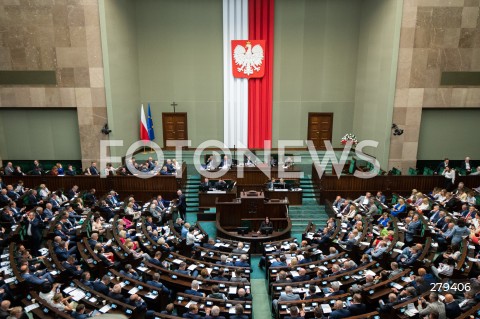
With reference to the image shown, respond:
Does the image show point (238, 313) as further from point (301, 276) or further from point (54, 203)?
point (54, 203)

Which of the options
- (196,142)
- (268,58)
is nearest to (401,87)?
(268,58)

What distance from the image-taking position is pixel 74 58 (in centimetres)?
1634

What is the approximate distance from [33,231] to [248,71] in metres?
13.1

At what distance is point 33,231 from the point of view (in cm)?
1048

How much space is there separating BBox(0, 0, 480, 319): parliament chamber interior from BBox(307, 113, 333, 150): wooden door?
0.08 meters

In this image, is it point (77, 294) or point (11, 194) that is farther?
point (11, 194)

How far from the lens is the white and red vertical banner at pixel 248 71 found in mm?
19234

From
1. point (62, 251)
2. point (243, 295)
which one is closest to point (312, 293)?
point (243, 295)

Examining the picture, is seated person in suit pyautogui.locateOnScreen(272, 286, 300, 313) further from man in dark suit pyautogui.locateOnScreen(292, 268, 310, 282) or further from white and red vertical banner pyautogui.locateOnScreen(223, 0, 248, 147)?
white and red vertical banner pyautogui.locateOnScreen(223, 0, 248, 147)

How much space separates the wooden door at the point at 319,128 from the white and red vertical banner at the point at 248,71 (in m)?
2.31

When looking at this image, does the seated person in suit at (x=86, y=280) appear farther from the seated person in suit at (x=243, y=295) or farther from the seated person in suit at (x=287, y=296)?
the seated person in suit at (x=287, y=296)

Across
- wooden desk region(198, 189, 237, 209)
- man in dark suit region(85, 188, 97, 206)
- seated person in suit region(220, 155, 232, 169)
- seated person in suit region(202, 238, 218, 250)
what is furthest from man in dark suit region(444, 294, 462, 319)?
man in dark suit region(85, 188, 97, 206)

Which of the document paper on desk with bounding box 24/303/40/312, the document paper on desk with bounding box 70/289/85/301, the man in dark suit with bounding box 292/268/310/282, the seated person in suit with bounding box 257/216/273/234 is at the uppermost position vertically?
the document paper on desk with bounding box 24/303/40/312

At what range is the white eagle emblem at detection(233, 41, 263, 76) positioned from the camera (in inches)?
769
